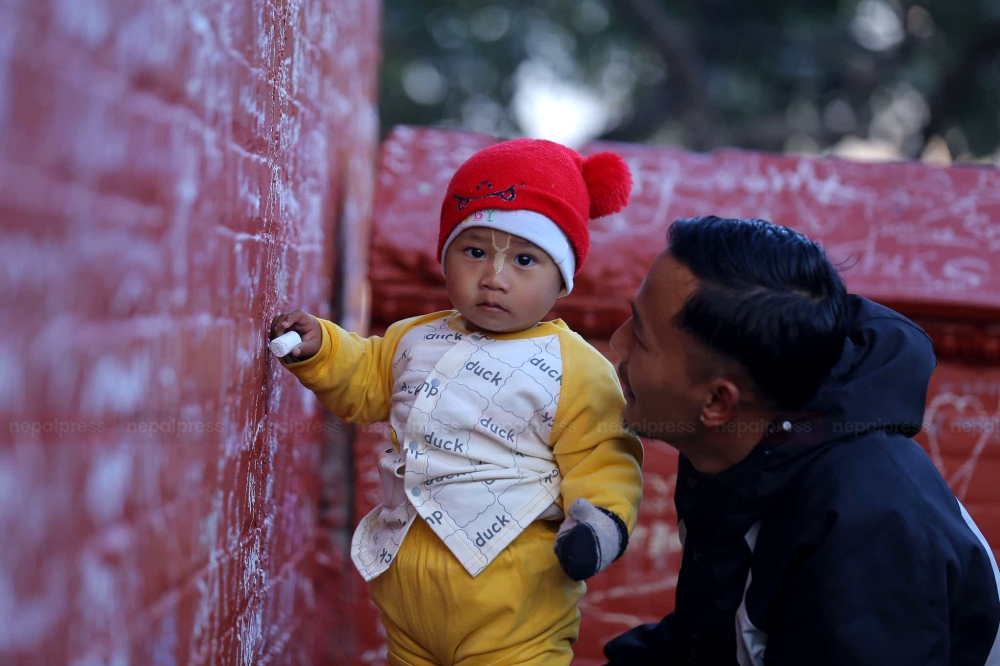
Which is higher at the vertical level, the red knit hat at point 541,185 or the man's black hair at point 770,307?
the red knit hat at point 541,185

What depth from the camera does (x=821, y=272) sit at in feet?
5.74

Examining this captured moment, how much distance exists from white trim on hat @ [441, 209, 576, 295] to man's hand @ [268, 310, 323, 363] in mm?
341

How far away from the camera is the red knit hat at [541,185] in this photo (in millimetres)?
1932

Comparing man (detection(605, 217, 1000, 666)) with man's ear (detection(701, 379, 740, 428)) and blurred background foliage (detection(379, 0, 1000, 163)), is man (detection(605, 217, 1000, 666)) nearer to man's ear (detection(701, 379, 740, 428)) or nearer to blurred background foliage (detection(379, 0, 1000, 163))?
man's ear (detection(701, 379, 740, 428))

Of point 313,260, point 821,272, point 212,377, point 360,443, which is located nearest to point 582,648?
point 360,443

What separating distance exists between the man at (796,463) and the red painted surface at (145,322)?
0.76m

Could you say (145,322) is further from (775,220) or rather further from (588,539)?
(775,220)

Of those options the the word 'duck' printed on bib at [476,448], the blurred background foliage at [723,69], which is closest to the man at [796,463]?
the the word 'duck' printed on bib at [476,448]

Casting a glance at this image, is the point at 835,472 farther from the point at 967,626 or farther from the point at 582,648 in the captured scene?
the point at 582,648

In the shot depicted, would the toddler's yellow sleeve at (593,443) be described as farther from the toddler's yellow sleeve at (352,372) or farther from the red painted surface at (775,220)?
the red painted surface at (775,220)

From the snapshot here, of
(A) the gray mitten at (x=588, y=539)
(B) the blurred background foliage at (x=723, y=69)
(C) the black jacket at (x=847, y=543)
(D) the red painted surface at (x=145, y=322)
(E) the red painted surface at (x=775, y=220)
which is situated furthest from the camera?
(B) the blurred background foliage at (x=723, y=69)

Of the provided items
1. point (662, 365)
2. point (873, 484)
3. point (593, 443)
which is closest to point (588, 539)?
point (593, 443)

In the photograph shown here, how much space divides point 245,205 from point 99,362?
0.65 meters

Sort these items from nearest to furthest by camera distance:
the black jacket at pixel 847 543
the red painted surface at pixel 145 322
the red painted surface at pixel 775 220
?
1. the red painted surface at pixel 145 322
2. the black jacket at pixel 847 543
3. the red painted surface at pixel 775 220
